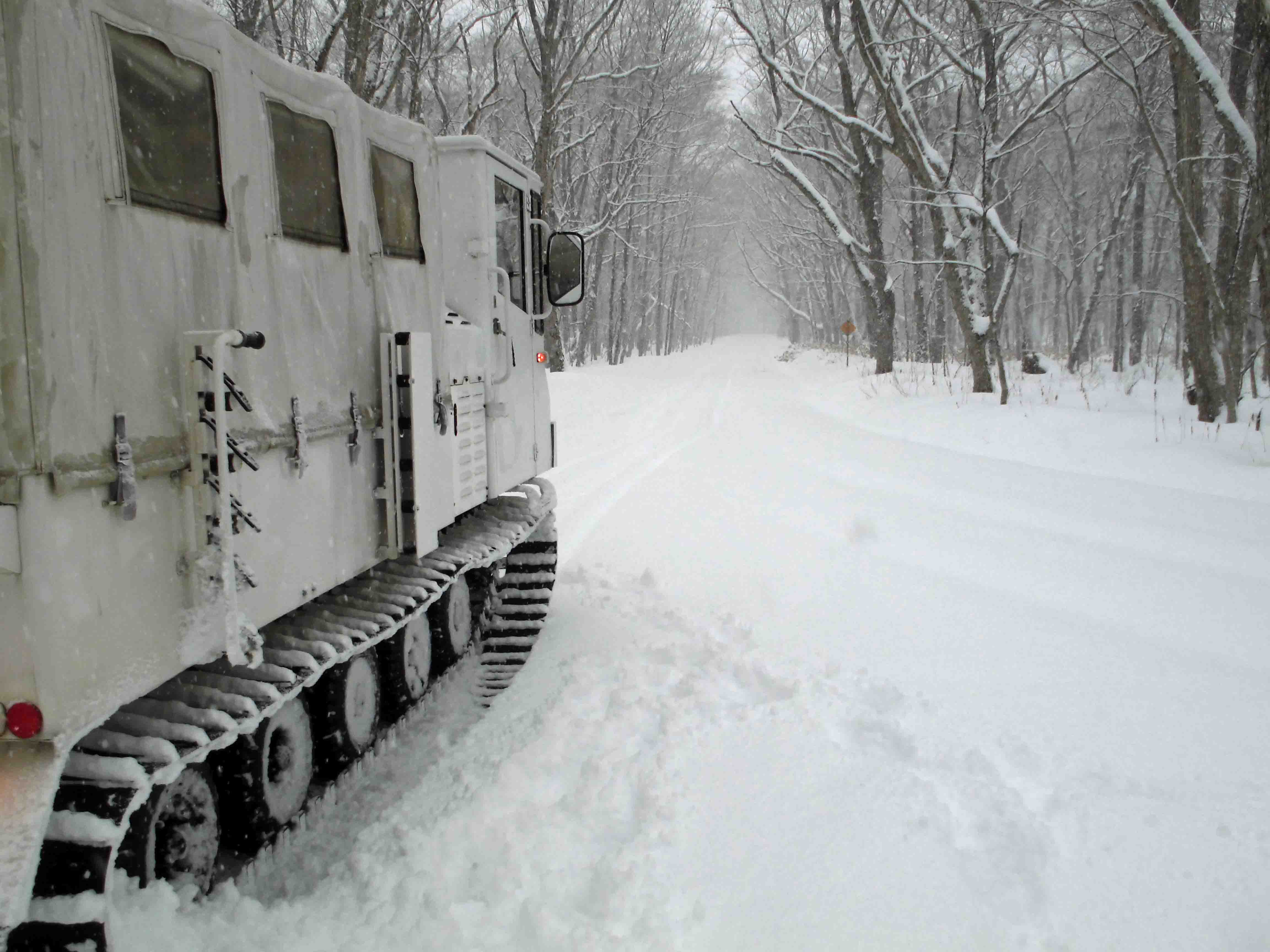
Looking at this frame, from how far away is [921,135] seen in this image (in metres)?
15.3

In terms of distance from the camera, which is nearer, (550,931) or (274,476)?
(550,931)

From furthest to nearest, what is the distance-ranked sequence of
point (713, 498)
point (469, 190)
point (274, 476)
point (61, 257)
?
point (713, 498)
point (469, 190)
point (274, 476)
point (61, 257)

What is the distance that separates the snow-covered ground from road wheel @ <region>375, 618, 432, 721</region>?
143 mm

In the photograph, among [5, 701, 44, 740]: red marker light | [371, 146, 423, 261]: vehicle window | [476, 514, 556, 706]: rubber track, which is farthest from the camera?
[476, 514, 556, 706]: rubber track

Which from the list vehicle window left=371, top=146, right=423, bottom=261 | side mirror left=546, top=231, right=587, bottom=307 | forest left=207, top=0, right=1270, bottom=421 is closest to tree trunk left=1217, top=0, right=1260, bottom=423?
forest left=207, top=0, right=1270, bottom=421

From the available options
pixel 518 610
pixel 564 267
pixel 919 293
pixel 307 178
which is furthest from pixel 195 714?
pixel 919 293

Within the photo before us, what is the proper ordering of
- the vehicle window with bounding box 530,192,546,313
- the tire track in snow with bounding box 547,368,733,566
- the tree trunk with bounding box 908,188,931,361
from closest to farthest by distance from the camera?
the vehicle window with bounding box 530,192,546,313
the tire track in snow with bounding box 547,368,733,566
the tree trunk with bounding box 908,188,931,361

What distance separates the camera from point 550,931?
2.69 m

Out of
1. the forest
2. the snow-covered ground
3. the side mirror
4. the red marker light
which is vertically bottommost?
the snow-covered ground

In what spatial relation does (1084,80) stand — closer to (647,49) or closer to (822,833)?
(647,49)

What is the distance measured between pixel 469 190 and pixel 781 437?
9.74 m

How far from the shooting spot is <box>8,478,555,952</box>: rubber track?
82.4 inches

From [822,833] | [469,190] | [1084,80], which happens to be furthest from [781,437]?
A: [1084,80]

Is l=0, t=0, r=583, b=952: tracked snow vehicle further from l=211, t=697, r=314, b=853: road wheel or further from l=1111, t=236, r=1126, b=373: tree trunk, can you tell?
l=1111, t=236, r=1126, b=373: tree trunk
